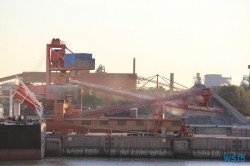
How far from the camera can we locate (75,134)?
11188 centimetres

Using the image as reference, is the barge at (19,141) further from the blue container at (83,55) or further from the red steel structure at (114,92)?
the blue container at (83,55)

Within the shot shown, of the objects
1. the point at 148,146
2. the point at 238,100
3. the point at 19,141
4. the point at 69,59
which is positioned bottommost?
the point at 148,146

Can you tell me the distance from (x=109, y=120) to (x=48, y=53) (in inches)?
560

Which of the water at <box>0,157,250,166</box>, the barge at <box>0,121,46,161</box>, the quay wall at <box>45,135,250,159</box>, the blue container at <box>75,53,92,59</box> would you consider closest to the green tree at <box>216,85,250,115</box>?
the blue container at <box>75,53,92,59</box>

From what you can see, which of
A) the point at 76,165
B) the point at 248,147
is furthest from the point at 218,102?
the point at 76,165

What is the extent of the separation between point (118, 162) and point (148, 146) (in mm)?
7503

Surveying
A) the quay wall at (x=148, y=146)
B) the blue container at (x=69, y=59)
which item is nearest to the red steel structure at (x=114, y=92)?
the blue container at (x=69, y=59)

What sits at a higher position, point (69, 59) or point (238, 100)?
point (69, 59)

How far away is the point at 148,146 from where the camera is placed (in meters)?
108

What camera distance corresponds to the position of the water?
98.9 meters

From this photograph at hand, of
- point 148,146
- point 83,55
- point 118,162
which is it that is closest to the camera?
point 118,162

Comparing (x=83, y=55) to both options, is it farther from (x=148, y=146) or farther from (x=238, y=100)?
(x=238, y=100)

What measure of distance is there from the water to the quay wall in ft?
5.71

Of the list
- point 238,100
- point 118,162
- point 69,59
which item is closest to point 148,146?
point 118,162
